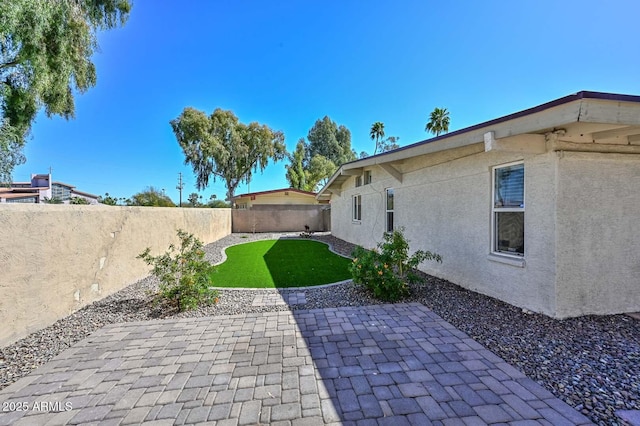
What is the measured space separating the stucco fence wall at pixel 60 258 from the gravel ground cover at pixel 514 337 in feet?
0.80

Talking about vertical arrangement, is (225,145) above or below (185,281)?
above

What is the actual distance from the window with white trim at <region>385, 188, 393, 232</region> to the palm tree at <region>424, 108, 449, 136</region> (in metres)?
24.7

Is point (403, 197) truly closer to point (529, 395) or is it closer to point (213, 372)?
point (529, 395)

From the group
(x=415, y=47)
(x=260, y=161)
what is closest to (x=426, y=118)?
(x=260, y=161)

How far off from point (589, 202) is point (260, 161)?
2804 centimetres

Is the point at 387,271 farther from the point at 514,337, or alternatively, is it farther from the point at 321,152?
the point at 321,152

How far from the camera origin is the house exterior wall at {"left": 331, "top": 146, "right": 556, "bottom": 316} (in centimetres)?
407

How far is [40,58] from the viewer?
7441mm

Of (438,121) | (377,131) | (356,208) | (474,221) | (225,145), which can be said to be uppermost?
(377,131)

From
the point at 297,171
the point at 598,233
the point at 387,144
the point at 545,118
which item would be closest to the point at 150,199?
the point at 297,171

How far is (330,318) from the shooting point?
4238mm

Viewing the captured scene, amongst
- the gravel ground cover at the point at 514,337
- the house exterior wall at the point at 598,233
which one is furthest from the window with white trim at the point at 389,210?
the house exterior wall at the point at 598,233

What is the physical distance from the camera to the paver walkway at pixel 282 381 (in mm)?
2205

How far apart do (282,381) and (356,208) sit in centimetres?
1078
